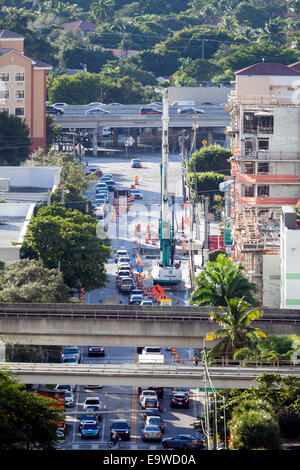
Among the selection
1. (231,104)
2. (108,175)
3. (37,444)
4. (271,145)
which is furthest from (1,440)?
(108,175)

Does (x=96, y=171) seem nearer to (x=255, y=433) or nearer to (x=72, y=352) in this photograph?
(x=72, y=352)

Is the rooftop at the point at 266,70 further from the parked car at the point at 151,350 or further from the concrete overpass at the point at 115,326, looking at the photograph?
the concrete overpass at the point at 115,326

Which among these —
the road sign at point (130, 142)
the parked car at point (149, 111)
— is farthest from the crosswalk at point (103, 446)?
the parked car at point (149, 111)

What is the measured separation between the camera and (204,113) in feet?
568

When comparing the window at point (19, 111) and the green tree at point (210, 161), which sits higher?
the window at point (19, 111)

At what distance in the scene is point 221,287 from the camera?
7538 centimetres

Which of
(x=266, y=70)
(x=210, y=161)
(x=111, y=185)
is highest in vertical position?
(x=266, y=70)

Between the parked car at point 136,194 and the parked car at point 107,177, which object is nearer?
the parked car at point 136,194

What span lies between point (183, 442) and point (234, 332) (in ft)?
21.3

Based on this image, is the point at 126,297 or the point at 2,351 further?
the point at 126,297

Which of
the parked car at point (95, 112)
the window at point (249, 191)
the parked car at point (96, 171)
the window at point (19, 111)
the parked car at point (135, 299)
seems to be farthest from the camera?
the parked car at point (95, 112)

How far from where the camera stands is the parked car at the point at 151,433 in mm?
62281

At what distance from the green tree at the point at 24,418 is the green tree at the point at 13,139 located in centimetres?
9018

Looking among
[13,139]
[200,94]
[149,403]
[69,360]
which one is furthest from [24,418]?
[200,94]
